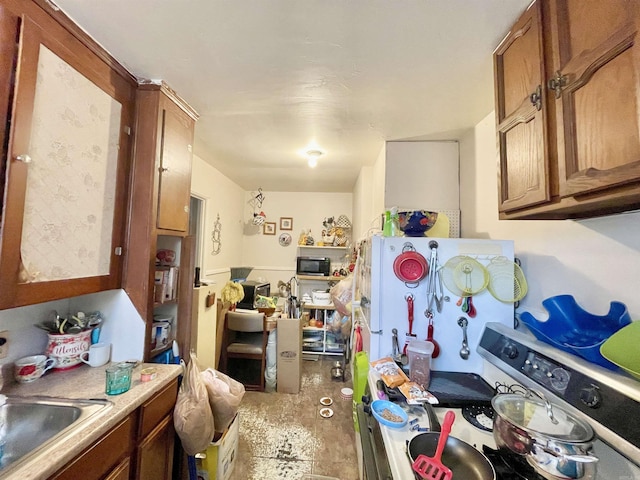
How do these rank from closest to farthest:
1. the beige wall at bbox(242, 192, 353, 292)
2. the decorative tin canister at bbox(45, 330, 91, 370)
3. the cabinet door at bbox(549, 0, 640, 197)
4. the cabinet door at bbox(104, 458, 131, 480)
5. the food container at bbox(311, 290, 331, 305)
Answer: the cabinet door at bbox(549, 0, 640, 197), the cabinet door at bbox(104, 458, 131, 480), the decorative tin canister at bbox(45, 330, 91, 370), the food container at bbox(311, 290, 331, 305), the beige wall at bbox(242, 192, 353, 292)

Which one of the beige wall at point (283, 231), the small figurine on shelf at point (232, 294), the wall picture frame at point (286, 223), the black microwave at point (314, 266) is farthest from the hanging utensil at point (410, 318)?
the wall picture frame at point (286, 223)

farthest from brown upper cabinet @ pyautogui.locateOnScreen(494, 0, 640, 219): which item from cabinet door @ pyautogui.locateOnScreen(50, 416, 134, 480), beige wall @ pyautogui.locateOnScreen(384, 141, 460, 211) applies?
cabinet door @ pyautogui.locateOnScreen(50, 416, 134, 480)

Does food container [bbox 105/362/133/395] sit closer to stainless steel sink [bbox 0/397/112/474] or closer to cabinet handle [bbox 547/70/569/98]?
stainless steel sink [bbox 0/397/112/474]

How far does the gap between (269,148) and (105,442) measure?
223 centimetres

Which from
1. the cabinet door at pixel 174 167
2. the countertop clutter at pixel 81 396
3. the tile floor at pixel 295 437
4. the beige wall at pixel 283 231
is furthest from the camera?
the beige wall at pixel 283 231

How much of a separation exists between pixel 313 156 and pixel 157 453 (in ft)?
7.84

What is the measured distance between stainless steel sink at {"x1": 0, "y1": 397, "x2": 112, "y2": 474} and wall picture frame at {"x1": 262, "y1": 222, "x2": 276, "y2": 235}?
11.4 feet

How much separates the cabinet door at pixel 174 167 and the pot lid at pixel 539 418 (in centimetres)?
176

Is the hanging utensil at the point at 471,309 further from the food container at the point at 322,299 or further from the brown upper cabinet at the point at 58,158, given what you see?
the food container at the point at 322,299

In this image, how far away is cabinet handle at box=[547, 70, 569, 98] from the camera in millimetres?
856

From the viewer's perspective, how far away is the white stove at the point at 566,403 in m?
0.71

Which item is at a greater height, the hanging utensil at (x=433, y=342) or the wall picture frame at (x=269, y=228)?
the wall picture frame at (x=269, y=228)

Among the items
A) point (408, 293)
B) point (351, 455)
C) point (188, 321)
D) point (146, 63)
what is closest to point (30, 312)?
point (188, 321)

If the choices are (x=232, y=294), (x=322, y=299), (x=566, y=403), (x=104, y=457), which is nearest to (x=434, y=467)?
(x=566, y=403)
